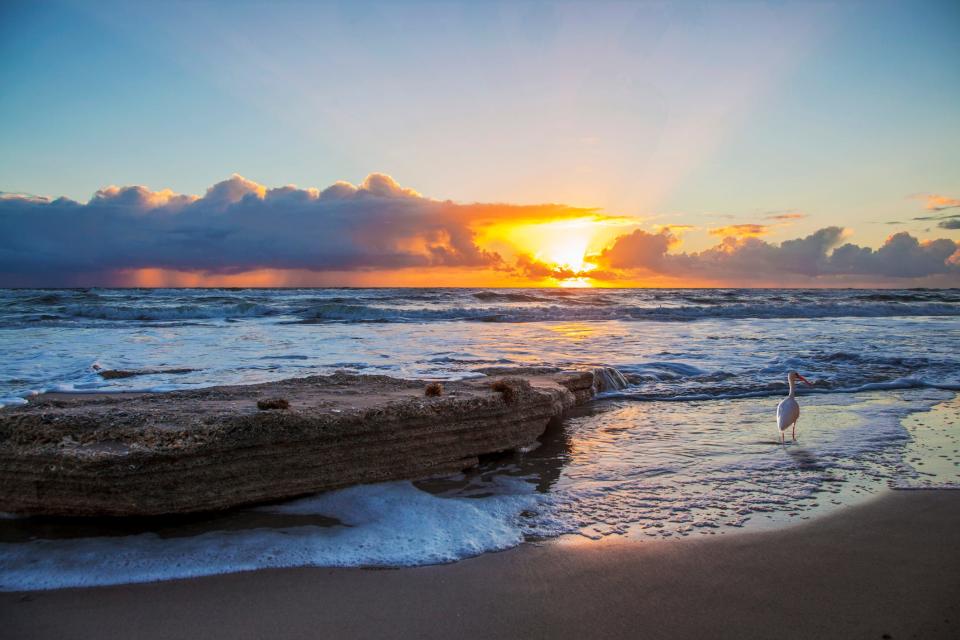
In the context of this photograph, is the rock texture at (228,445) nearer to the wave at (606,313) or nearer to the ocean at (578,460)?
the ocean at (578,460)

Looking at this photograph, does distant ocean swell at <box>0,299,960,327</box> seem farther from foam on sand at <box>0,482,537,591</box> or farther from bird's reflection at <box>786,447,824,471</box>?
foam on sand at <box>0,482,537,591</box>

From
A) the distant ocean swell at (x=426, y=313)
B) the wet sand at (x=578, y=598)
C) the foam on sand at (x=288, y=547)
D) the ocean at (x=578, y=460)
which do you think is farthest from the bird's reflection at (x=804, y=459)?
the distant ocean swell at (x=426, y=313)

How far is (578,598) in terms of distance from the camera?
9.25 feet

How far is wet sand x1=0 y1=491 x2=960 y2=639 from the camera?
8.41 ft

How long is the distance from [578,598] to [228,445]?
2.42 m

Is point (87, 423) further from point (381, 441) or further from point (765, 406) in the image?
point (765, 406)

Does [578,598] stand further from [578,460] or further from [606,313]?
[606,313]

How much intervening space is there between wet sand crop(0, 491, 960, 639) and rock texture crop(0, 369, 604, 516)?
0.76 m

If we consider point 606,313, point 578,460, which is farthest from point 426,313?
point 578,460

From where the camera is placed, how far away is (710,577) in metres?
3.01

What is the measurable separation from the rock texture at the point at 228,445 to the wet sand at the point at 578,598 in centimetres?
76

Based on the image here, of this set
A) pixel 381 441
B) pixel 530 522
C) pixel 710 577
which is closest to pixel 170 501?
pixel 381 441

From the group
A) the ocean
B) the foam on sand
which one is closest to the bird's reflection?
the ocean

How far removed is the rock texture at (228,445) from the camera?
140 inches
